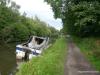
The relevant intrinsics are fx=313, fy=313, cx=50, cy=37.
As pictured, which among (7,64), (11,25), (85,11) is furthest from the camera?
(11,25)

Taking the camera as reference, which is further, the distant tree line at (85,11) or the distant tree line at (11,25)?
the distant tree line at (11,25)

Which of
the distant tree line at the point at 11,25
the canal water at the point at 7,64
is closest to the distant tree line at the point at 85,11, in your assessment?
the canal water at the point at 7,64

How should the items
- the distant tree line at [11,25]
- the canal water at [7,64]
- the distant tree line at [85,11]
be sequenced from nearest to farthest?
the canal water at [7,64] → the distant tree line at [85,11] → the distant tree line at [11,25]

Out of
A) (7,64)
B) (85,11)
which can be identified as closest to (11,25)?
(7,64)

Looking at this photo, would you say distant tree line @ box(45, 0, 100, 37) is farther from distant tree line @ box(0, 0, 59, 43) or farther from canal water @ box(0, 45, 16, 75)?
distant tree line @ box(0, 0, 59, 43)

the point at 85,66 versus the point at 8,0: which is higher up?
the point at 8,0

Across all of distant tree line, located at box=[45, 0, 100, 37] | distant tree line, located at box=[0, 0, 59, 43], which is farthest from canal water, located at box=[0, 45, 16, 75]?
distant tree line, located at box=[0, 0, 59, 43]

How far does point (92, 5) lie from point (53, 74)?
46.7 ft

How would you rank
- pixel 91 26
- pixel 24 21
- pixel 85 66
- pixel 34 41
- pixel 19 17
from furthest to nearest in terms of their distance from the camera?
pixel 24 21, pixel 19 17, pixel 34 41, pixel 91 26, pixel 85 66

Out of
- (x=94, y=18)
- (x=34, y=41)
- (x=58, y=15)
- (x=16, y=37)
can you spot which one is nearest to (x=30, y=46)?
(x=34, y=41)

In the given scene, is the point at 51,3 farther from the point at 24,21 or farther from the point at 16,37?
the point at 24,21

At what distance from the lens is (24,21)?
108625 mm

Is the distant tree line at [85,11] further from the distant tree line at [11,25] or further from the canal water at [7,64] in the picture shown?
the distant tree line at [11,25]

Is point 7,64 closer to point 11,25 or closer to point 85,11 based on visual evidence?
point 85,11
